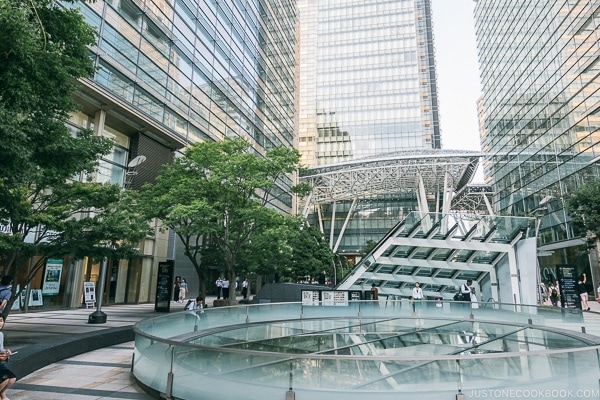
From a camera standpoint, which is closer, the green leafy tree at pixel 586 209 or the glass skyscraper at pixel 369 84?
the green leafy tree at pixel 586 209

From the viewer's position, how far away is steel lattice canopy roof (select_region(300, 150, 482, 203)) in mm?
49188

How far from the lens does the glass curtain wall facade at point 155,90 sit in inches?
742

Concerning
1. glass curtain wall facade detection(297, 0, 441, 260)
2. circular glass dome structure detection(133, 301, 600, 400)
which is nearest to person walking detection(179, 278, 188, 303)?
circular glass dome structure detection(133, 301, 600, 400)

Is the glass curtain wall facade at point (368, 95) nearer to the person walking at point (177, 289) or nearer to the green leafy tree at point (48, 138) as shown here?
the person walking at point (177, 289)

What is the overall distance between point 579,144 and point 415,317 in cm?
2734

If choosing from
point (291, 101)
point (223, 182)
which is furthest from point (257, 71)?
point (223, 182)

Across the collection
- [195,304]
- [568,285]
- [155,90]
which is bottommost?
[195,304]

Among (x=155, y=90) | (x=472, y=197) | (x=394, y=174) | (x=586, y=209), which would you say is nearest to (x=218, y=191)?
(x=155, y=90)

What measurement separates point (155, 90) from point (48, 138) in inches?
642

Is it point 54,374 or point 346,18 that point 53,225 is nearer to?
point 54,374

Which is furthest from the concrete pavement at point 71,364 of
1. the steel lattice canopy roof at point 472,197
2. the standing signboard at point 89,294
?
the steel lattice canopy roof at point 472,197

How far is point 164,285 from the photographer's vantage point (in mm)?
17406

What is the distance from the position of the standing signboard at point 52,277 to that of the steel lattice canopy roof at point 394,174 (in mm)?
38584

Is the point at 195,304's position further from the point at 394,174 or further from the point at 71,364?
the point at 394,174
